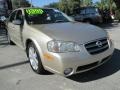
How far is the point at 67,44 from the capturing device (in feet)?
17.7

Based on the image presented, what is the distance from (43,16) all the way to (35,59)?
163 centimetres

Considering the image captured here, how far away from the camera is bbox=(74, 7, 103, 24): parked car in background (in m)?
18.4

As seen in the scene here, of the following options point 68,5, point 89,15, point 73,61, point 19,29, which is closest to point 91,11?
point 89,15

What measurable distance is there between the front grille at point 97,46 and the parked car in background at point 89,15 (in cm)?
1259

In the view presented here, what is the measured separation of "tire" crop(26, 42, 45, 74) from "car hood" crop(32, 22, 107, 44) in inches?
18.6

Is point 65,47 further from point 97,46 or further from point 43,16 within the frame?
point 43,16

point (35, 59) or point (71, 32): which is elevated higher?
point (71, 32)

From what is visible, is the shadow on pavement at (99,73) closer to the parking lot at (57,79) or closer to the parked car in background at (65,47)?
the parking lot at (57,79)

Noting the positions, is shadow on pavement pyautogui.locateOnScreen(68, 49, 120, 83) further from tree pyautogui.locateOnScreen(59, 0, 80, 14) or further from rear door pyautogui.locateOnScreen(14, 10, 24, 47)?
tree pyautogui.locateOnScreen(59, 0, 80, 14)

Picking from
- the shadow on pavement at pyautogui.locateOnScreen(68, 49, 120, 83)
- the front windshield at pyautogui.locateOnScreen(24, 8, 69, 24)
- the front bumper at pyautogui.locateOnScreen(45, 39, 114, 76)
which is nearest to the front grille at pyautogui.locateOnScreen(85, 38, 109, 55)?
the front bumper at pyautogui.locateOnScreen(45, 39, 114, 76)

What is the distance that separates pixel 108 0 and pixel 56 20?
73.1 feet

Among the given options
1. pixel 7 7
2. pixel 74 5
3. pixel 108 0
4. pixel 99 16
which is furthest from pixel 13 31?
pixel 74 5

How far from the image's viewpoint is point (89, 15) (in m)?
18.6

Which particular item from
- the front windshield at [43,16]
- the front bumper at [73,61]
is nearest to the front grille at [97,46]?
the front bumper at [73,61]
